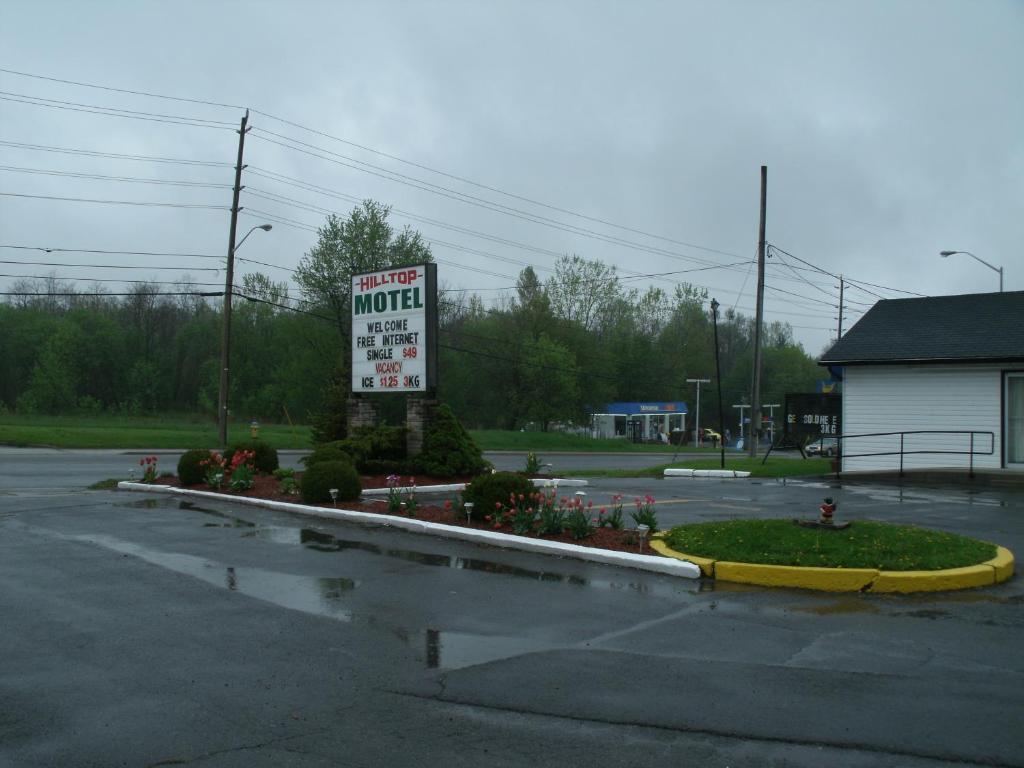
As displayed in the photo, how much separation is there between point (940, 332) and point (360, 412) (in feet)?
50.8

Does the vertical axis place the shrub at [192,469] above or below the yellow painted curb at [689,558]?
above

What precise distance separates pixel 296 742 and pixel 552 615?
3.35 metres

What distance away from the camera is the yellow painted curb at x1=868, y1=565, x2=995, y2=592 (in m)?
8.80

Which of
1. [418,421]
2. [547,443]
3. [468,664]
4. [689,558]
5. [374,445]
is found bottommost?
[547,443]

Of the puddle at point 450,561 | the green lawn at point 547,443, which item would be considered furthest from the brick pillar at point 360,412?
the green lawn at point 547,443

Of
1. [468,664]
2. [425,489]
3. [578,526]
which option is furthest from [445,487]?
[468,664]

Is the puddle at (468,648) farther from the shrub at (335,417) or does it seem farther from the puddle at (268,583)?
the shrub at (335,417)

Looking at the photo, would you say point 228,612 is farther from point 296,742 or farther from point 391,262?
point 391,262

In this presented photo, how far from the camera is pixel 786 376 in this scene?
85.0 m

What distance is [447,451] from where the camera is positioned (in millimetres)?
19594

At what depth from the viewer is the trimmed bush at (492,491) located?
1247 centimetres

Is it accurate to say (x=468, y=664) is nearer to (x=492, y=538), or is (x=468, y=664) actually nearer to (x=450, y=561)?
(x=450, y=561)

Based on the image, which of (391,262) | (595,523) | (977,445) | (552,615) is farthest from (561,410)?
(552,615)

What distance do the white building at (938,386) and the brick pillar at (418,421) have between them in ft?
37.3
